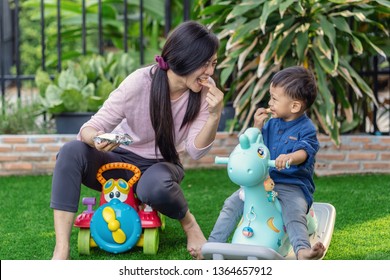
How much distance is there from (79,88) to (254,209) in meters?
2.91

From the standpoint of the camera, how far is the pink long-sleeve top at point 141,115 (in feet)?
12.6

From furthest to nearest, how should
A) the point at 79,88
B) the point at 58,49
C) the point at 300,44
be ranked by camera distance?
1. the point at 58,49
2. the point at 79,88
3. the point at 300,44

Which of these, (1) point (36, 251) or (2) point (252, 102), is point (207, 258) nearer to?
(1) point (36, 251)

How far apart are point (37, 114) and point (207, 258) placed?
316 cm

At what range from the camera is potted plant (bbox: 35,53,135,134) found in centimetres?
595

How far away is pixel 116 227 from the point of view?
12.3 feet

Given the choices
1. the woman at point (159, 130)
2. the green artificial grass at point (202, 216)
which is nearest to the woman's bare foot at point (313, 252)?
the green artificial grass at point (202, 216)

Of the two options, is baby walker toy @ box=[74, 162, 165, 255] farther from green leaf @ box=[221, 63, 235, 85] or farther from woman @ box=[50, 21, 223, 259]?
green leaf @ box=[221, 63, 235, 85]

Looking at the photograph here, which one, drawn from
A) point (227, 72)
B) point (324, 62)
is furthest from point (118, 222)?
point (324, 62)

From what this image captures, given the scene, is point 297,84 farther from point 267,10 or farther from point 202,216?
point 267,10

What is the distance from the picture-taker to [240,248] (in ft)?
10.6

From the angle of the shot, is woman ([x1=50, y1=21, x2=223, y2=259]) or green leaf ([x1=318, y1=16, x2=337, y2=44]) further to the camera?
green leaf ([x1=318, y1=16, x2=337, y2=44])

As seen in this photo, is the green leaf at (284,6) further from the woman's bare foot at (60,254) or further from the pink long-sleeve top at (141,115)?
the woman's bare foot at (60,254)

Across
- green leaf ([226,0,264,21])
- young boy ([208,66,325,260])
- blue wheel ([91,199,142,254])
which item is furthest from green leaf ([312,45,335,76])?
blue wheel ([91,199,142,254])
